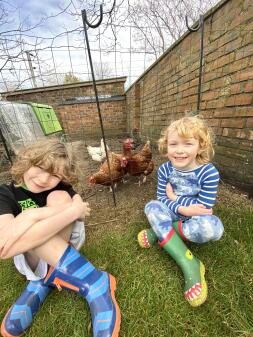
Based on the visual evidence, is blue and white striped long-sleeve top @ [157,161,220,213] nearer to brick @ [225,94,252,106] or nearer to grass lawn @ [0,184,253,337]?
grass lawn @ [0,184,253,337]

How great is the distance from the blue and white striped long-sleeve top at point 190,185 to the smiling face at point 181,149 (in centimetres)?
10

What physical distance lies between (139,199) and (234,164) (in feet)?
→ 3.70

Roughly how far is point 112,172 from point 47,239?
1.37 m

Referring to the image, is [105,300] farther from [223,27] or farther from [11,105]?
[11,105]

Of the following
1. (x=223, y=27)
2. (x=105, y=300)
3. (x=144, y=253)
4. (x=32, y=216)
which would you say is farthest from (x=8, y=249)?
(x=223, y=27)

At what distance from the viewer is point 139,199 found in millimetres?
2250

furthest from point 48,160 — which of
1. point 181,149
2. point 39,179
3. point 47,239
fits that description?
point 181,149

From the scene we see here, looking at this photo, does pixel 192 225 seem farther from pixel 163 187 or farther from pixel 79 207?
pixel 79 207

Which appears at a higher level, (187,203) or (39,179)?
(39,179)

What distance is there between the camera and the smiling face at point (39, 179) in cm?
122

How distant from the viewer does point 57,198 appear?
1.25 metres

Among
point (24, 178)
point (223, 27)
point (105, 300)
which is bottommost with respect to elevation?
point (105, 300)

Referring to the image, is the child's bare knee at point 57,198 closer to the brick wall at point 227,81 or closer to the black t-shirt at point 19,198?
the black t-shirt at point 19,198

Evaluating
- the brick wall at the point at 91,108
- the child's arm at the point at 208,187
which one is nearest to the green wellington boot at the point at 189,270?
the child's arm at the point at 208,187
